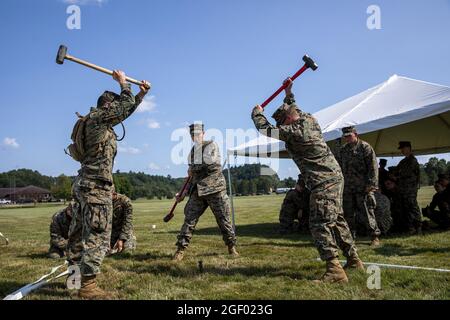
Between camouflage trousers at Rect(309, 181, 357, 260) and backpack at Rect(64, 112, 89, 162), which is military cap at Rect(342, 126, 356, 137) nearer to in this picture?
camouflage trousers at Rect(309, 181, 357, 260)

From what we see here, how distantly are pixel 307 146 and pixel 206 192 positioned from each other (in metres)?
2.15

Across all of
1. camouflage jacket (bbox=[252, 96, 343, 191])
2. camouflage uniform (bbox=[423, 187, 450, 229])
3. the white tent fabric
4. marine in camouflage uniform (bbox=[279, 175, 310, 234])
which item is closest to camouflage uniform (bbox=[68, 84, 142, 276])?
camouflage jacket (bbox=[252, 96, 343, 191])

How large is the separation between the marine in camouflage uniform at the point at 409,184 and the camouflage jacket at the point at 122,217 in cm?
593

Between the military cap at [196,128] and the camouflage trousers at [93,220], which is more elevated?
the military cap at [196,128]

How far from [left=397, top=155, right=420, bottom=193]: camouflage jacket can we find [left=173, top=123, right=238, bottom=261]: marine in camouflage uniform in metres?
4.66

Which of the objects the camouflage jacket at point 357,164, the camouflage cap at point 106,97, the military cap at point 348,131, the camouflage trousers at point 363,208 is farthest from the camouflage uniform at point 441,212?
Result: the camouflage cap at point 106,97

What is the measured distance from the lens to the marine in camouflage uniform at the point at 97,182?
12.5 feet

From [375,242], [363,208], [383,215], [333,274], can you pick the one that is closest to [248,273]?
[333,274]

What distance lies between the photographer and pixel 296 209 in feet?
31.7

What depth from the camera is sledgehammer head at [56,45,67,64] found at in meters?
4.11

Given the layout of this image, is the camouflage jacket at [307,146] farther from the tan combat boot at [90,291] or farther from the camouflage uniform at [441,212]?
the camouflage uniform at [441,212]
